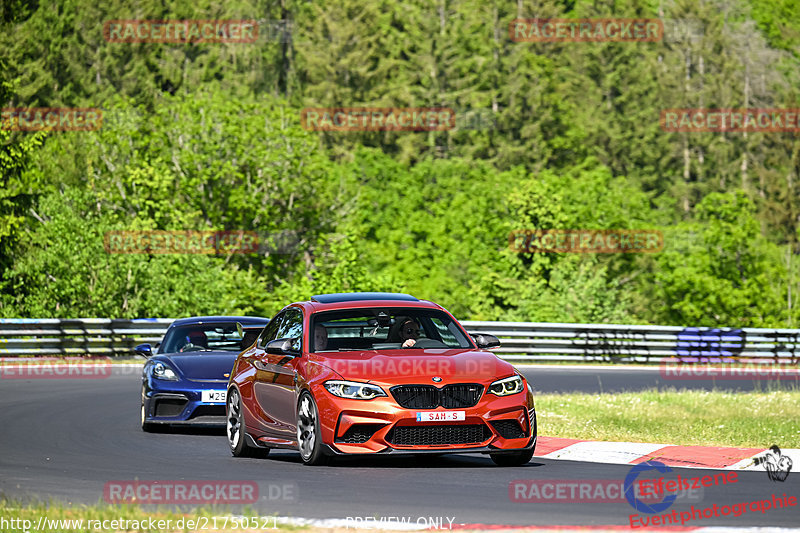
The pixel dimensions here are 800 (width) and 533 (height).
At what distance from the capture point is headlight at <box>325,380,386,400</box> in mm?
11258

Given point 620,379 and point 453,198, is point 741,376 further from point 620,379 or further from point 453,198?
point 453,198

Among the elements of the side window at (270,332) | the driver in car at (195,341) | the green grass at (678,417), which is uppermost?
the side window at (270,332)

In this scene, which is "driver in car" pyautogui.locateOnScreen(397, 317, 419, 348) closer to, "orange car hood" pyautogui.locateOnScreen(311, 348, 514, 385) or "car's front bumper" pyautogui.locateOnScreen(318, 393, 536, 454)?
"orange car hood" pyautogui.locateOnScreen(311, 348, 514, 385)

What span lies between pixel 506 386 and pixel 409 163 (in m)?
78.5

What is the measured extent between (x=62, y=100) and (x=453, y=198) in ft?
80.1

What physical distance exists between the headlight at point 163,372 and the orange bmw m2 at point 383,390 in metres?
3.20

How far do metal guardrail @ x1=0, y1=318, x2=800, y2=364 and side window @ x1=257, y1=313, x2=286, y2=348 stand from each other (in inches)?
778

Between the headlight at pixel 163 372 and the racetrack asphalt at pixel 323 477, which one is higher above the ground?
the racetrack asphalt at pixel 323 477

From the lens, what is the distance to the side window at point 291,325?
42.3ft

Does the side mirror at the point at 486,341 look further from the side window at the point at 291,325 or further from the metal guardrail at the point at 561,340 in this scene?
the metal guardrail at the point at 561,340

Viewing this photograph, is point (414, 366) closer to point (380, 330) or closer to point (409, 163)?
point (380, 330)

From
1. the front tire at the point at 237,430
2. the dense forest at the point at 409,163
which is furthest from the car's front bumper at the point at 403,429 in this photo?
the dense forest at the point at 409,163

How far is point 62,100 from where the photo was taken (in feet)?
264

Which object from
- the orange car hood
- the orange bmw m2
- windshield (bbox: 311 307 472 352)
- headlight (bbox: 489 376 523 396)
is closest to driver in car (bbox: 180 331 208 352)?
the orange bmw m2
